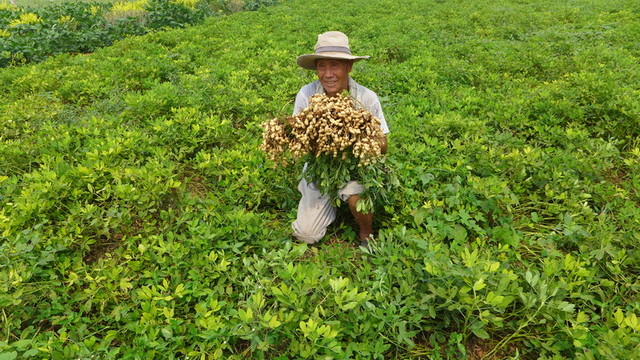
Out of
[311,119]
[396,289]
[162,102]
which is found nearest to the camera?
[396,289]

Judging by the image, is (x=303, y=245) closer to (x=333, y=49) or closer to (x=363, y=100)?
(x=363, y=100)

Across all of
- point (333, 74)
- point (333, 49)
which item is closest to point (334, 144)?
point (333, 74)

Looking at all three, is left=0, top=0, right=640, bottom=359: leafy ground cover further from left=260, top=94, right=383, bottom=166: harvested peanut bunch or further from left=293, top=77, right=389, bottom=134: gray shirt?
left=293, top=77, right=389, bottom=134: gray shirt

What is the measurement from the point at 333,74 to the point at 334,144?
98 cm

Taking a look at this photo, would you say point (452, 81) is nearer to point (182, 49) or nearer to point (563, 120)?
point (563, 120)

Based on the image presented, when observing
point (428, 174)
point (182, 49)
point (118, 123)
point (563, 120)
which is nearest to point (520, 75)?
point (563, 120)

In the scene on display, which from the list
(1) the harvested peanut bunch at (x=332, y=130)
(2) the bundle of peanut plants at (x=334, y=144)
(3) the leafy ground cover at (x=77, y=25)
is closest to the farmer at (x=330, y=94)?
(2) the bundle of peanut plants at (x=334, y=144)

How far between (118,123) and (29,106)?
1.88 m

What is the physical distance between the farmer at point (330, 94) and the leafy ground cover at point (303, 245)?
201 millimetres

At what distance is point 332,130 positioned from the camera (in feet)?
8.87

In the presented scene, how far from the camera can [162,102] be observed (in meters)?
5.38

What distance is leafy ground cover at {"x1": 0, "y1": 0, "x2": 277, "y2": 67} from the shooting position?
885cm

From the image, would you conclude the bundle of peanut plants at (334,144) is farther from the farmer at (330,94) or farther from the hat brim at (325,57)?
the hat brim at (325,57)

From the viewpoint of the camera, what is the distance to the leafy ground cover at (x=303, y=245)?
230 centimetres
